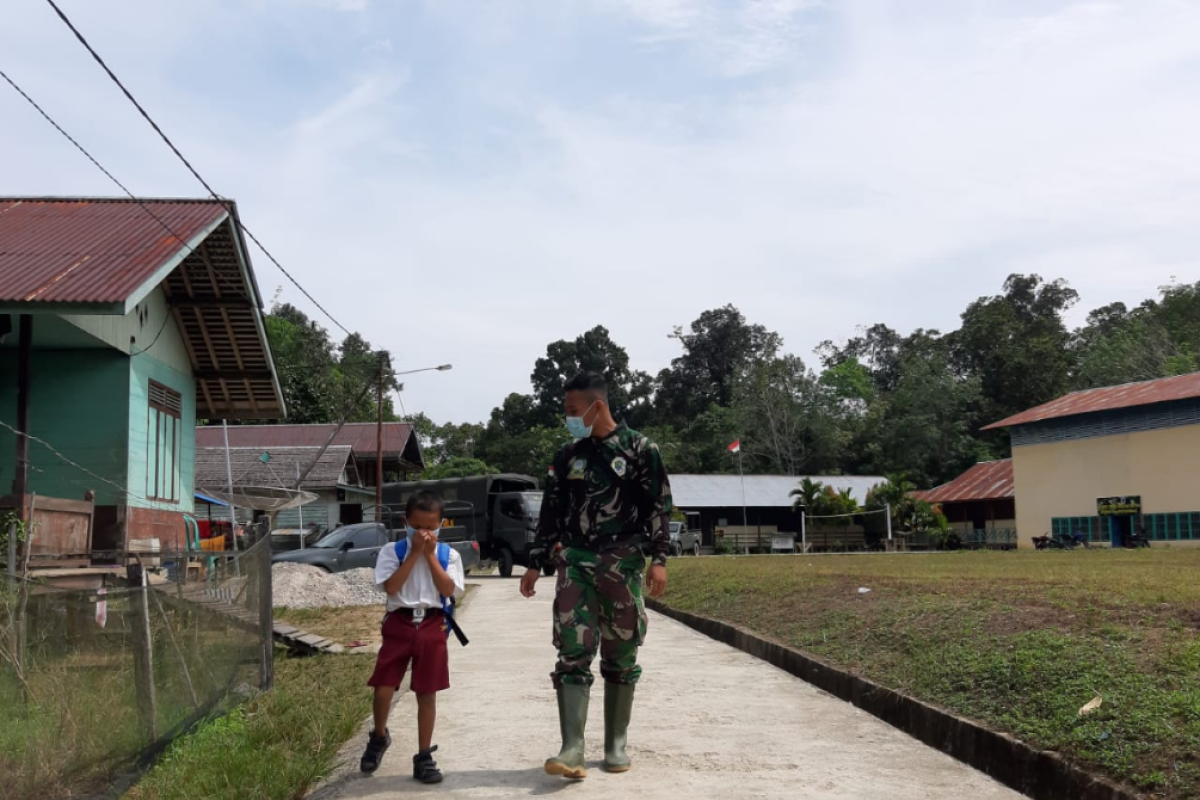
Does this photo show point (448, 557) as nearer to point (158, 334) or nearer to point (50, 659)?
point (50, 659)

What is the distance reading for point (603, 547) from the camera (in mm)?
5746

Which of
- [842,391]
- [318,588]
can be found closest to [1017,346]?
[842,391]

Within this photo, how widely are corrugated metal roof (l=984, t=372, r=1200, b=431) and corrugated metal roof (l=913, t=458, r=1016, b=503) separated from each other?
18.2ft

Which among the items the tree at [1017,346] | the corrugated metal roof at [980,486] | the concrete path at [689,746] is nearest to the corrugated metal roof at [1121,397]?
the corrugated metal roof at [980,486]

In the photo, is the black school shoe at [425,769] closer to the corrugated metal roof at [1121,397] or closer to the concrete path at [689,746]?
the concrete path at [689,746]

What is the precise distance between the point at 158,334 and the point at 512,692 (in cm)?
977

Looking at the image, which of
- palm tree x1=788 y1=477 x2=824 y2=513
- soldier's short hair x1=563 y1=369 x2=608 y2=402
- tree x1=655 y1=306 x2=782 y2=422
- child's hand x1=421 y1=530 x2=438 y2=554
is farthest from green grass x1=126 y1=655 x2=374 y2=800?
tree x1=655 y1=306 x2=782 y2=422

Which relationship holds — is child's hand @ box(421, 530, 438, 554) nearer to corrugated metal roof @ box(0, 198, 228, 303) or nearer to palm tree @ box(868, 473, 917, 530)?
corrugated metal roof @ box(0, 198, 228, 303)

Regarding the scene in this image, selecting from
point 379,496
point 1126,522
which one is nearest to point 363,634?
point 379,496

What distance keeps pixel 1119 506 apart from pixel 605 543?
42.8m

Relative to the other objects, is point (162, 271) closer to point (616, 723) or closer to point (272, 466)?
point (616, 723)

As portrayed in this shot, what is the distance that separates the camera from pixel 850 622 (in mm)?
10461

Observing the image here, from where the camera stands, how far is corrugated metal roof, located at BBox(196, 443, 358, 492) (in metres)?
38.7

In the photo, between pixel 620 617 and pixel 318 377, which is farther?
pixel 318 377
